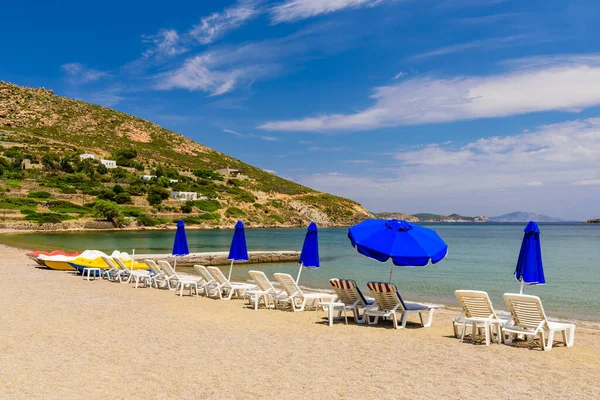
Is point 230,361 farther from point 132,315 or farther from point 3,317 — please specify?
point 3,317

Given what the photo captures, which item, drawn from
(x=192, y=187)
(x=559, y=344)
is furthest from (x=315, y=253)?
(x=192, y=187)

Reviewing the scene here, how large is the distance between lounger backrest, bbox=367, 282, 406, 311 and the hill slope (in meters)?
52.4

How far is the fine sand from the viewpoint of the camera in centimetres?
511

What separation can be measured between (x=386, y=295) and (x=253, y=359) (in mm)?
3325

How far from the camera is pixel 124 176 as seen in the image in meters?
73.8

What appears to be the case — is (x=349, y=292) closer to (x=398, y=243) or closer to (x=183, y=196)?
(x=398, y=243)

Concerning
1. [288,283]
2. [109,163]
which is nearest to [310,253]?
[288,283]

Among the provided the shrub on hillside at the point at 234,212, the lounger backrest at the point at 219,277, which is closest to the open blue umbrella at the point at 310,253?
the lounger backrest at the point at 219,277

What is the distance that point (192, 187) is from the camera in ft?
260

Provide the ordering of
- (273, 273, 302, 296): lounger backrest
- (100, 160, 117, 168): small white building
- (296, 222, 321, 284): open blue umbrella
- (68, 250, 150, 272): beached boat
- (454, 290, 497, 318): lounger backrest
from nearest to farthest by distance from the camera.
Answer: (454, 290, 497, 318): lounger backrest, (273, 273, 302, 296): lounger backrest, (296, 222, 321, 284): open blue umbrella, (68, 250, 150, 272): beached boat, (100, 160, 117, 168): small white building

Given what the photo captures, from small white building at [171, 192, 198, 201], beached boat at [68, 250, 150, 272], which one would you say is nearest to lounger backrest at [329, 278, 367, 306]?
beached boat at [68, 250, 150, 272]

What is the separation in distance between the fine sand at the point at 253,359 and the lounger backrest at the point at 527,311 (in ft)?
1.25

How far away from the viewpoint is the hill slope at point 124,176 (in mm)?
62094

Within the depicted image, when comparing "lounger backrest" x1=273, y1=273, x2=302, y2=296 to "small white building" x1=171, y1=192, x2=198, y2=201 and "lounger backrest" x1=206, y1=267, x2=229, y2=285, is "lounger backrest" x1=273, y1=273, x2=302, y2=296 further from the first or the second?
"small white building" x1=171, y1=192, x2=198, y2=201
